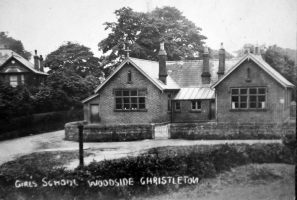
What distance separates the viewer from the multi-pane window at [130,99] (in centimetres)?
2975

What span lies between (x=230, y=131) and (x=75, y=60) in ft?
102

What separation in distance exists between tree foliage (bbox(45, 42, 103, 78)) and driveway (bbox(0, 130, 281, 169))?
72.4ft

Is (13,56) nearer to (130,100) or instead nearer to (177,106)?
(130,100)

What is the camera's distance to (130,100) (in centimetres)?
3002

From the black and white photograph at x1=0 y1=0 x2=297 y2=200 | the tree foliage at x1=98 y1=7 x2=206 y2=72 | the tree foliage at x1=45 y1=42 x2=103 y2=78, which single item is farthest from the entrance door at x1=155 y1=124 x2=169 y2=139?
the tree foliage at x1=45 y1=42 x2=103 y2=78

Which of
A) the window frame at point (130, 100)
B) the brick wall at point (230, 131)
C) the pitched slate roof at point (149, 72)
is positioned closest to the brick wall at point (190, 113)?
the pitched slate roof at point (149, 72)

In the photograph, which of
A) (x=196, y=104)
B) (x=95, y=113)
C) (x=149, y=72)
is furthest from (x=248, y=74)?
(x=95, y=113)

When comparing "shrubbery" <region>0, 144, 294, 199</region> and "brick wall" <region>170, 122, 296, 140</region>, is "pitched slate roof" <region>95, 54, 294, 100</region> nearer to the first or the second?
"brick wall" <region>170, 122, 296, 140</region>

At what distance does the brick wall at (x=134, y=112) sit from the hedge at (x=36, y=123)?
5.23 m

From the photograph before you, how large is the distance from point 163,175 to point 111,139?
39.5ft

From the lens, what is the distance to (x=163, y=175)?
1107cm

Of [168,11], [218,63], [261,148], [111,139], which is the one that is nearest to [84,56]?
[168,11]

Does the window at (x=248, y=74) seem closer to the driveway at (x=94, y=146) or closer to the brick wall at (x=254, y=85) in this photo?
the brick wall at (x=254, y=85)

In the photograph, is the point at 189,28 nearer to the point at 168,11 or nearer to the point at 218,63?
the point at 168,11
